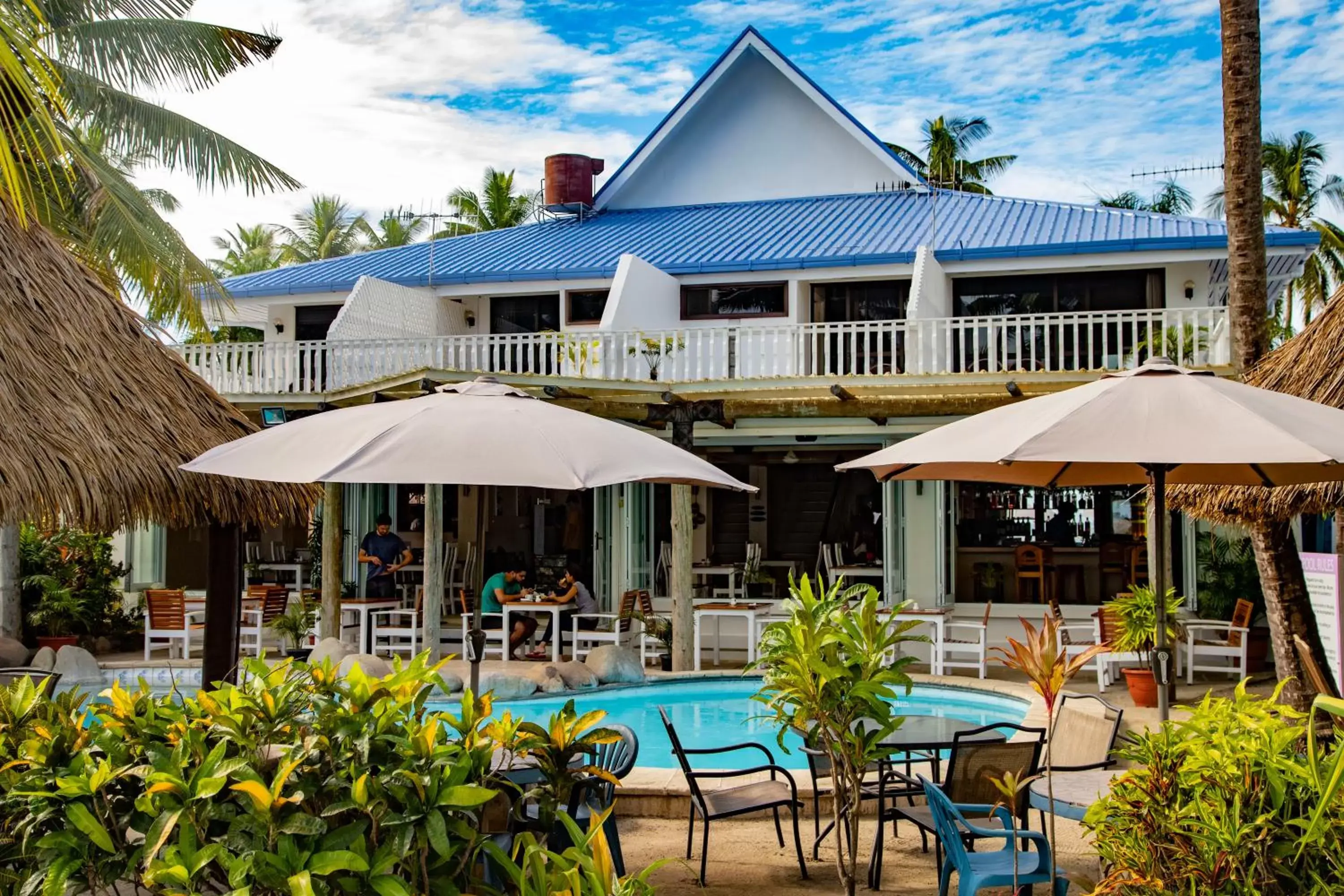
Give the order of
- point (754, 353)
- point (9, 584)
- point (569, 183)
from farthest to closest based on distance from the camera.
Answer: point (569, 183) < point (754, 353) < point (9, 584)

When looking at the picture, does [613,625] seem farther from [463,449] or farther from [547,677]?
[463,449]

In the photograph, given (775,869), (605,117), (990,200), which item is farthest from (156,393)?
(605,117)

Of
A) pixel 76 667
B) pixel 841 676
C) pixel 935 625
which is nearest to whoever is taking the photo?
pixel 841 676

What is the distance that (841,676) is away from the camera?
18.1 feet

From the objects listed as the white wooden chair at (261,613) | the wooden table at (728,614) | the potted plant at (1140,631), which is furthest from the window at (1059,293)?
the white wooden chair at (261,613)

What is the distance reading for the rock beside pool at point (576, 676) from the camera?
531 inches

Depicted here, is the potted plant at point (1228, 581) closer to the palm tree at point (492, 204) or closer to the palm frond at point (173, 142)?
the palm frond at point (173, 142)

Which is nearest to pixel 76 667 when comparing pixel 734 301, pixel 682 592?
pixel 682 592

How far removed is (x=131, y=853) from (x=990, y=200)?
784 inches

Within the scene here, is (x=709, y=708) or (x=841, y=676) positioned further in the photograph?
(x=709, y=708)

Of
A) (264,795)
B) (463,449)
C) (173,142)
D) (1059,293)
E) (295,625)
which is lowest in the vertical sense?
(295,625)

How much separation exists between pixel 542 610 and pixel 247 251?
37.8 meters

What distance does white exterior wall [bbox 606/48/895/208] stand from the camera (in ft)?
75.3

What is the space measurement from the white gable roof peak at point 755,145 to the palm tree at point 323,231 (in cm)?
2607
